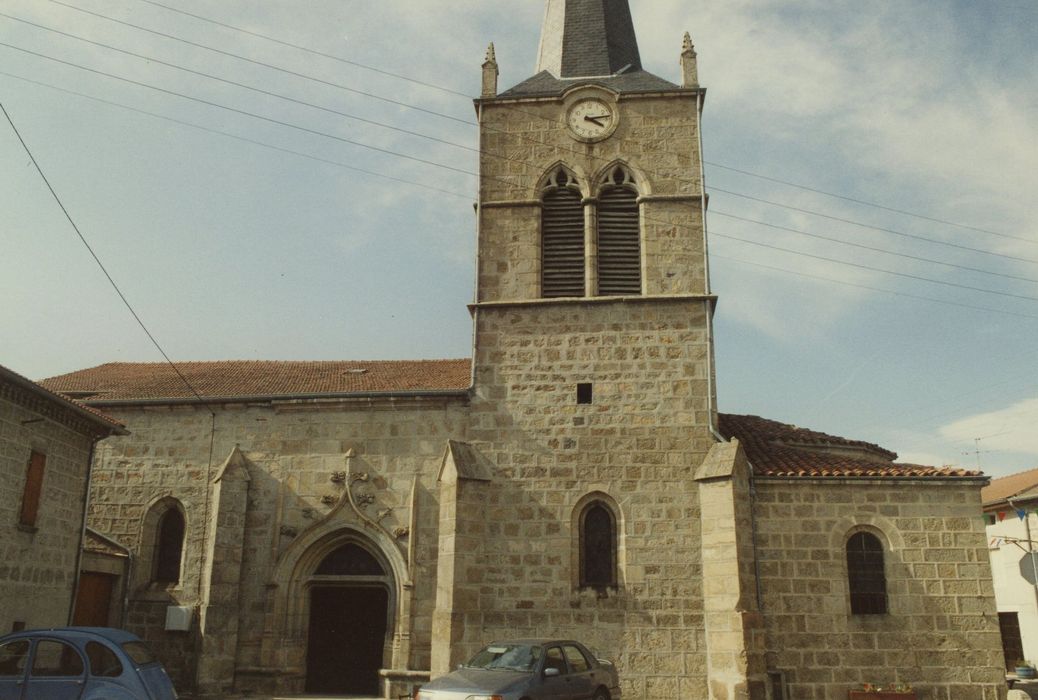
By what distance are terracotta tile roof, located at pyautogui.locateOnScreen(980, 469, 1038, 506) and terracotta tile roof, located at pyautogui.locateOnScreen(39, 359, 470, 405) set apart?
55.1 feet

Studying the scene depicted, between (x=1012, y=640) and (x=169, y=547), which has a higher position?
(x=169, y=547)

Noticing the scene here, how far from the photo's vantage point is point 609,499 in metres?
15.5

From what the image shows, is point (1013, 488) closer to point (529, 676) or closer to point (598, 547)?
point (598, 547)

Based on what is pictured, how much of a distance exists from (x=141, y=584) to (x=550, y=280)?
34.0 ft

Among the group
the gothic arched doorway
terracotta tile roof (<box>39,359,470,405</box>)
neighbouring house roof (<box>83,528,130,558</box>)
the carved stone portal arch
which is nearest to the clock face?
terracotta tile roof (<box>39,359,470,405</box>)

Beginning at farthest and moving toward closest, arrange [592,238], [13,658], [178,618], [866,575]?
[592,238], [178,618], [866,575], [13,658]

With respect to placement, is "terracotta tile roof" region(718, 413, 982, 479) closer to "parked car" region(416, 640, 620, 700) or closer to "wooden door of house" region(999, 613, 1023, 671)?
"parked car" region(416, 640, 620, 700)

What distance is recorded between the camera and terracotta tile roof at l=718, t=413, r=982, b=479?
15.0m

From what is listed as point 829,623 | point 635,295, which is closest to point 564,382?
point 635,295

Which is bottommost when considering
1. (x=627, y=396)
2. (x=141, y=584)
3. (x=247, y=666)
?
(x=247, y=666)

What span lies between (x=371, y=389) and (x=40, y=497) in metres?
6.32

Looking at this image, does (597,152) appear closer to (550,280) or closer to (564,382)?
(550,280)

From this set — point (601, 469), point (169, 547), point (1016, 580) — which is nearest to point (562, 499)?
point (601, 469)

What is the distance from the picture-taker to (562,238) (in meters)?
17.6
